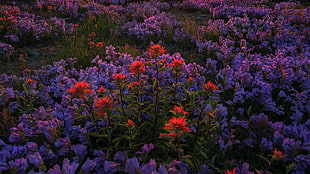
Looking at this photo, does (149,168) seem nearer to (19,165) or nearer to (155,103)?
(155,103)

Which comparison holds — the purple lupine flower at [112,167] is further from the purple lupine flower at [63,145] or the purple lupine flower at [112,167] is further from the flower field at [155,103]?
the purple lupine flower at [63,145]

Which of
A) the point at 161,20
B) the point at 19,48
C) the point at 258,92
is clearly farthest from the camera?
the point at 161,20

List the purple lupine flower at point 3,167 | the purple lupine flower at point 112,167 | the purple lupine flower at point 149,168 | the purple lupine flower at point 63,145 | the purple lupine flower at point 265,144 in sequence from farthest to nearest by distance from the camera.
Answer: the purple lupine flower at point 265,144, the purple lupine flower at point 63,145, the purple lupine flower at point 3,167, the purple lupine flower at point 112,167, the purple lupine flower at point 149,168

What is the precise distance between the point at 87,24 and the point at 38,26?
1566 mm

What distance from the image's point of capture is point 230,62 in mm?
4875

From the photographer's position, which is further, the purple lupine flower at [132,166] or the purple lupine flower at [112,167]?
the purple lupine flower at [112,167]

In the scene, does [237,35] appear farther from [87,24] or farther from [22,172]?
[22,172]

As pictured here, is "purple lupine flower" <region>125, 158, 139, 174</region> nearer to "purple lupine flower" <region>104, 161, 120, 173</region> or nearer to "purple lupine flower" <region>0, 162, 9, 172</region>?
"purple lupine flower" <region>104, 161, 120, 173</region>

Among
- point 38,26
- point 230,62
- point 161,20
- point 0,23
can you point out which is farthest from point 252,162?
point 0,23

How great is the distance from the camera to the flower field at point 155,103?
6.68ft

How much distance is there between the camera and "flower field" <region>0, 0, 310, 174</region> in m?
2.04

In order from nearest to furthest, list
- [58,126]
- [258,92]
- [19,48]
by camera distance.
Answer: [58,126] < [258,92] < [19,48]

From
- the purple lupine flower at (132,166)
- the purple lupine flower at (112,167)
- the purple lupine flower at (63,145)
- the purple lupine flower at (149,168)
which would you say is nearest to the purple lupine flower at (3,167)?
the purple lupine flower at (63,145)

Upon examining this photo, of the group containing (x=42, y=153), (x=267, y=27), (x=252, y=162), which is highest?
(x=267, y=27)
